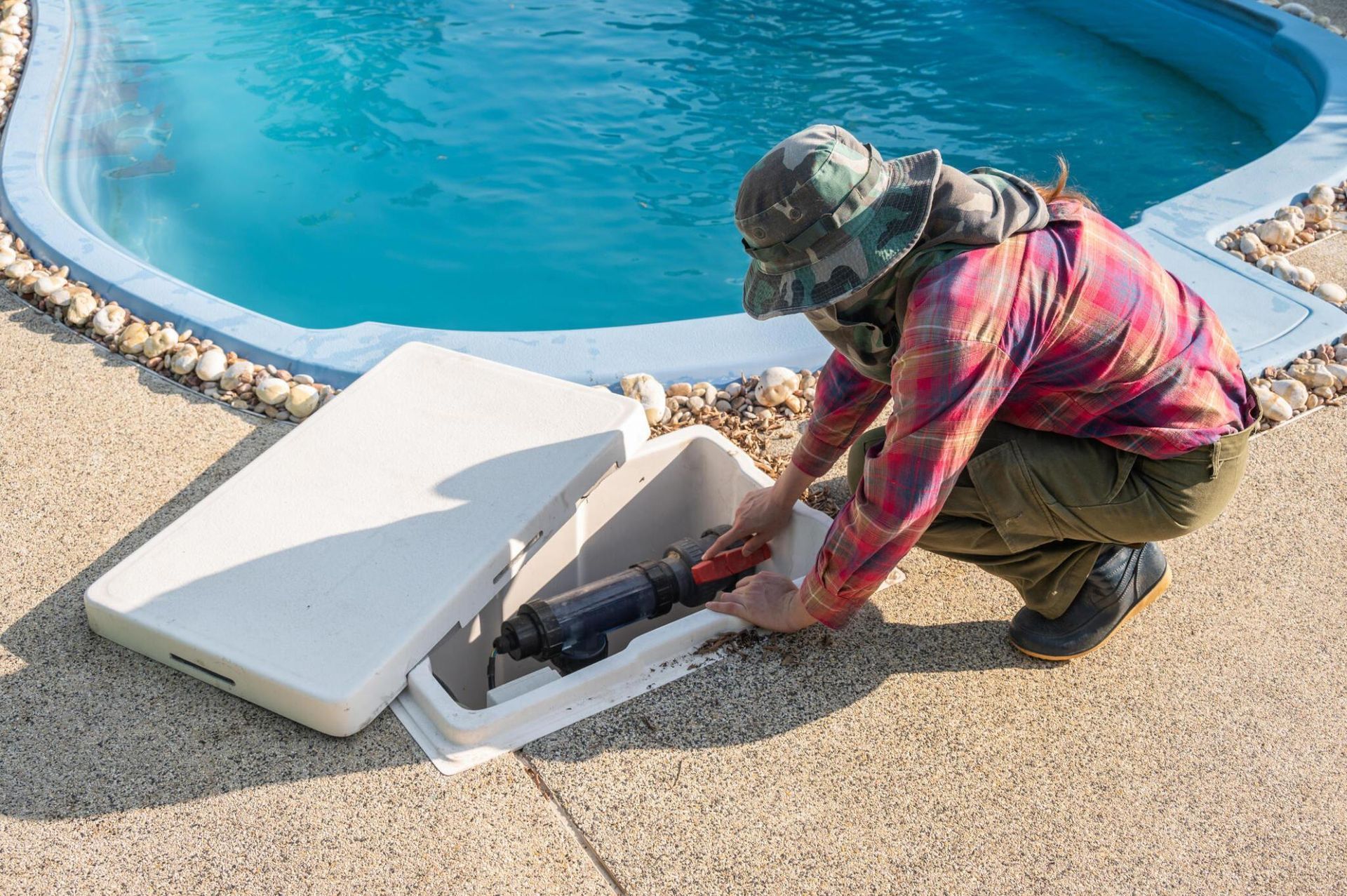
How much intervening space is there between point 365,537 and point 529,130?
4.04 m

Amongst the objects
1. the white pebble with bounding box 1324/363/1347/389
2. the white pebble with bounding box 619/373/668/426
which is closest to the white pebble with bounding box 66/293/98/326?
the white pebble with bounding box 619/373/668/426

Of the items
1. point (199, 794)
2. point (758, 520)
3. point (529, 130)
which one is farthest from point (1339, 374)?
point (529, 130)

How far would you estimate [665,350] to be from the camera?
310 cm

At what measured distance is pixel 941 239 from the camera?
162 cm

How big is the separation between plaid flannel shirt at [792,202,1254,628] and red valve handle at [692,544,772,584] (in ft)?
1.26

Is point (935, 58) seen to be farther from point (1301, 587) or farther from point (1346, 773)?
point (1346, 773)

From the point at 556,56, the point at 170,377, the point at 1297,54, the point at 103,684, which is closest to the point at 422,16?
the point at 556,56

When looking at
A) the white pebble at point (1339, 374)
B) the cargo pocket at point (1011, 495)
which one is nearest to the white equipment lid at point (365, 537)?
the cargo pocket at point (1011, 495)

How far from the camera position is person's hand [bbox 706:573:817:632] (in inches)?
79.6

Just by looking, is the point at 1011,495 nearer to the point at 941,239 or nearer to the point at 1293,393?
the point at 941,239

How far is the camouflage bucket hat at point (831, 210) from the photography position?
156 cm

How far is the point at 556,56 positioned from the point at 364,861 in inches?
213

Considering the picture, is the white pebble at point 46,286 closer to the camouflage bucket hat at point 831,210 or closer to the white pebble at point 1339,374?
the camouflage bucket hat at point 831,210

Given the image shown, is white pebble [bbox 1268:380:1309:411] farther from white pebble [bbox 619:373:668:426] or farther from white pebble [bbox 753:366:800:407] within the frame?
white pebble [bbox 619:373:668:426]
